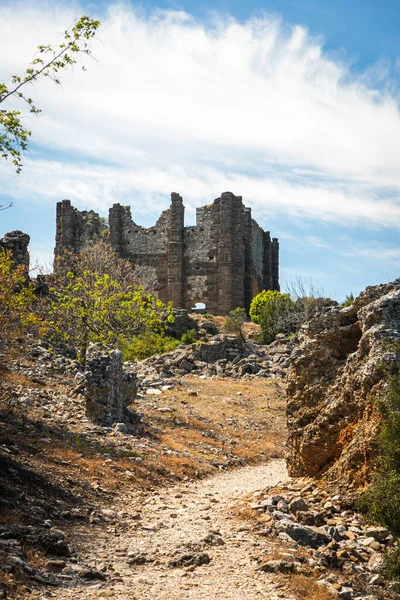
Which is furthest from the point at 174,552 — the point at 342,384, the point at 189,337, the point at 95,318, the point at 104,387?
the point at 189,337

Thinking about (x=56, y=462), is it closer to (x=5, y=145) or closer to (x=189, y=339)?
(x=5, y=145)

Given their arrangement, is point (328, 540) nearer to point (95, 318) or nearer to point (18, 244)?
point (95, 318)

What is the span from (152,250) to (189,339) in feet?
49.9

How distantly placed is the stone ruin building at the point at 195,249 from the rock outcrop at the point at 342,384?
32.1 meters

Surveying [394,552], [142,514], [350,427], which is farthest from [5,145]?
[394,552]

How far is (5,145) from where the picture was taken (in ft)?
30.5

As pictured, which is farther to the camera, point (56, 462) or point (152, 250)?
point (152, 250)

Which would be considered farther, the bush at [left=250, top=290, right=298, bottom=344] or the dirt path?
the bush at [left=250, top=290, right=298, bottom=344]

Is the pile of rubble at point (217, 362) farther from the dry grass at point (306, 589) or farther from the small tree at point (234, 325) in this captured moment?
the dry grass at point (306, 589)

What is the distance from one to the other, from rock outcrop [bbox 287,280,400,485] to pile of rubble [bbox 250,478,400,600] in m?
0.43

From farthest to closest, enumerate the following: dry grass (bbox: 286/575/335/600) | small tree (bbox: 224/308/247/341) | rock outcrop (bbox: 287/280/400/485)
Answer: small tree (bbox: 224/308/247/341) < rock outcrop (bbox: 287/280/400/485) < dry grass (bbox: 286/575/335/600)

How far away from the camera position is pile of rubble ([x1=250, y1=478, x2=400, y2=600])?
5.62 meters

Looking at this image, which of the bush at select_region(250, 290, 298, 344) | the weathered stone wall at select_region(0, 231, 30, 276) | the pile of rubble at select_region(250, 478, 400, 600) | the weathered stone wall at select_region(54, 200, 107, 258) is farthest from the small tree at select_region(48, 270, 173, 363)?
the weathered stone wall at select_region(54, 200, 107, 258)

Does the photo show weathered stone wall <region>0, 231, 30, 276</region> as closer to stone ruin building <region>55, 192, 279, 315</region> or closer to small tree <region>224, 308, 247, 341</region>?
small tree <region>224, 308, 247, 341</region>
